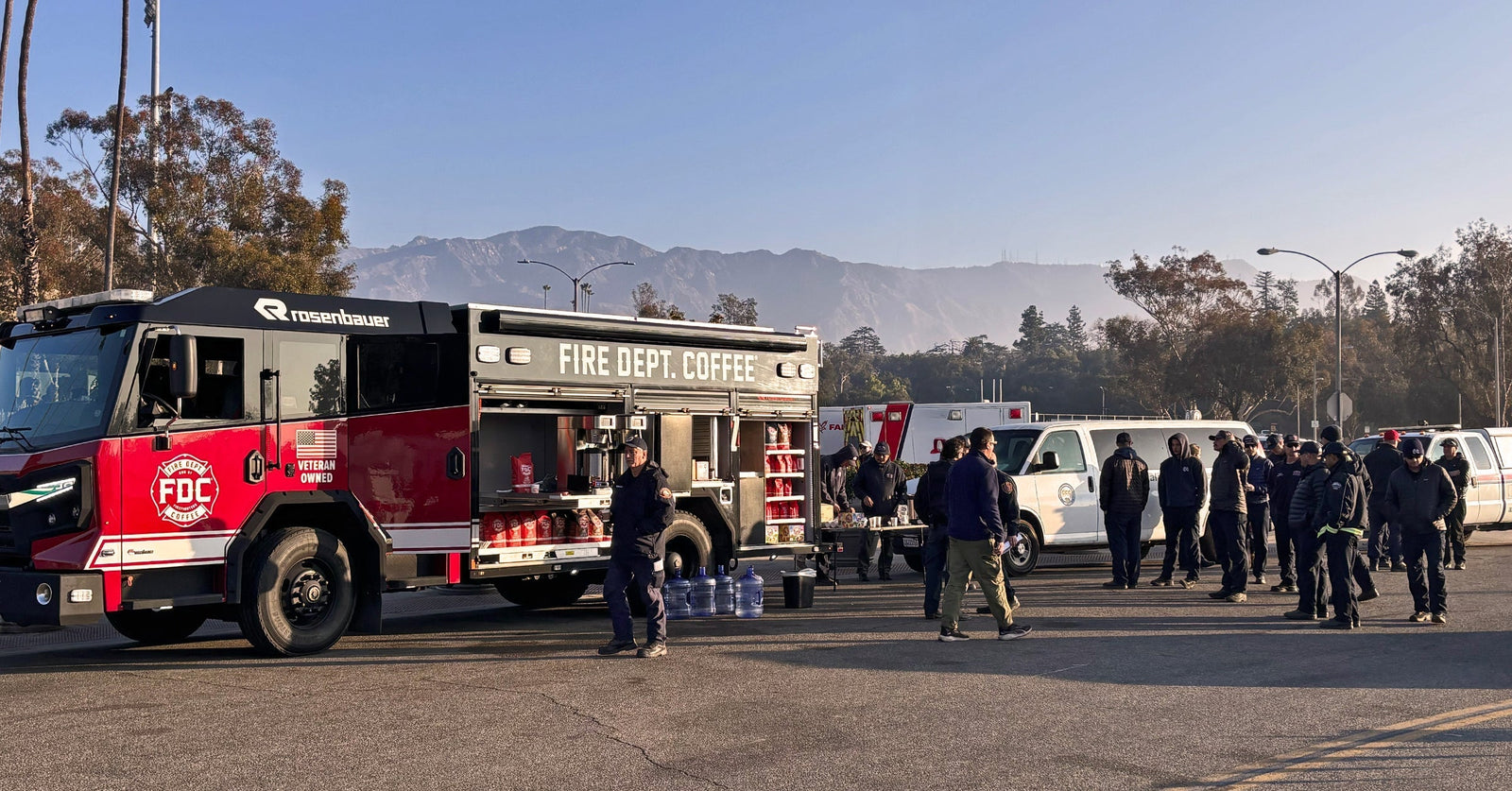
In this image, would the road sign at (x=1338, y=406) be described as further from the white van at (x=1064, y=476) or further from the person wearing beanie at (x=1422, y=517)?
the person wearing beanie at (x=1422, y=517)

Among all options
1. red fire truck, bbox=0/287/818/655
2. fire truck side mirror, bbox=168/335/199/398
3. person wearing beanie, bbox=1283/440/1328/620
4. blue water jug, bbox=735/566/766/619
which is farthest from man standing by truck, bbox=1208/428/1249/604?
fire truck side mirror, bbox=168/335/199/398

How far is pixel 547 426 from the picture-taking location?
1291 cm

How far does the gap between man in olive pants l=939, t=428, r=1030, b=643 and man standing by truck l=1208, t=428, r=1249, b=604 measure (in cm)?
415

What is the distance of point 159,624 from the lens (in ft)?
38.0

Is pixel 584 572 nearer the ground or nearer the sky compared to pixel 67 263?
nearer the ground

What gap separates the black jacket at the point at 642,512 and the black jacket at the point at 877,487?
6.15 meters

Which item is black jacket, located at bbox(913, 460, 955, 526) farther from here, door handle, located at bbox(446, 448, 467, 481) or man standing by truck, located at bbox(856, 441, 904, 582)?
door handle, located at bbox(446, 448, 467, 481)

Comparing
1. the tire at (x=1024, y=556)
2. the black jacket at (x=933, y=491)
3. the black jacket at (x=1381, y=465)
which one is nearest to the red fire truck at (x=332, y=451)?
the black jacket at (x=933, y=491)

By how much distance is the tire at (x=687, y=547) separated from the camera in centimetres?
1334

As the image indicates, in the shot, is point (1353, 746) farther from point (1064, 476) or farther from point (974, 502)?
point (1064, 476)

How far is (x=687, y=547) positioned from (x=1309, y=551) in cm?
619

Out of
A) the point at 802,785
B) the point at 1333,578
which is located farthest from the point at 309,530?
the point at 1333,578

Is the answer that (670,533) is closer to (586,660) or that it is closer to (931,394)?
(586,660)

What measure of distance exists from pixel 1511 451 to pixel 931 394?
12814 cm
